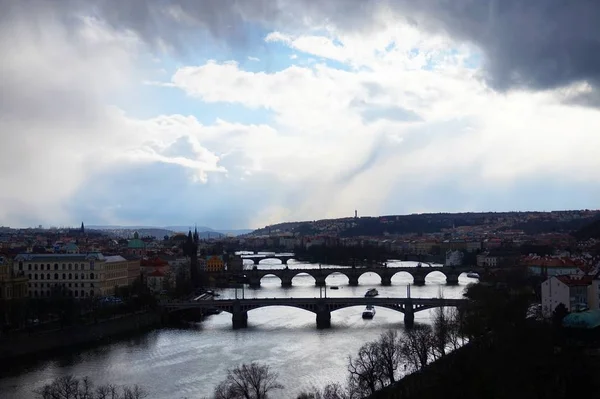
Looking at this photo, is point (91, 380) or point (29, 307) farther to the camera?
point (29, 307)

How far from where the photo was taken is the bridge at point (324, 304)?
119 ft

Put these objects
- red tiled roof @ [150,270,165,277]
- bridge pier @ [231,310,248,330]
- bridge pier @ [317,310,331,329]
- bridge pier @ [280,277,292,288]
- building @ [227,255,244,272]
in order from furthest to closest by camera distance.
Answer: building @ [227,255,244,272] < bridge pier @ [280,277,292,288] < red tiled roof @ [150,270,165,277] < bridge pier @ [231,310,248,330] < bridge pier @ [317,310,331,329]

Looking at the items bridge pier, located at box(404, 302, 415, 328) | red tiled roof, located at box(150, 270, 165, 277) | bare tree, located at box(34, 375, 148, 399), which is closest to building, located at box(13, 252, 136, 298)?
Result: red tiled roof, located at box(150, 270, 165, 277)

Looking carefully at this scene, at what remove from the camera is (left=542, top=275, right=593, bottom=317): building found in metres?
29.6

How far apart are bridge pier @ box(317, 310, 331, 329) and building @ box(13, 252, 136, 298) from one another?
12286mm

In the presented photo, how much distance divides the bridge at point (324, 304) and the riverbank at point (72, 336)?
3.12 m

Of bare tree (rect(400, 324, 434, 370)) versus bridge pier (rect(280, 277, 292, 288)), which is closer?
bare tree (rect(400, 324, 434, 370))

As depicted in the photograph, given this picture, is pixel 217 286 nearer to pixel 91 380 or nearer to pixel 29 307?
pixel 29 307

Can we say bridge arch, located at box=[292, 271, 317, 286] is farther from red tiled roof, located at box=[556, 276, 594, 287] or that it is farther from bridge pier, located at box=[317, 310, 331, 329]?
red tiled roof, located at box=[556, 276, 594, 287]

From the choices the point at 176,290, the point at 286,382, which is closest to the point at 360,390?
the point at 286,382

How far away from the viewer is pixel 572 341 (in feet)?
72.7

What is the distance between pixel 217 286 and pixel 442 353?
39.4 m

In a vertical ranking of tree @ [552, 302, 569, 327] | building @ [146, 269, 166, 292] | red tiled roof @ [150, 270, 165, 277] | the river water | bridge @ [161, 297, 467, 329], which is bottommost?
the river water

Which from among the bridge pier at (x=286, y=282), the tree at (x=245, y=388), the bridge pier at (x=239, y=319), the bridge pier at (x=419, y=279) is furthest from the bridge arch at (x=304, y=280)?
the tree at (x=245, y=388)
